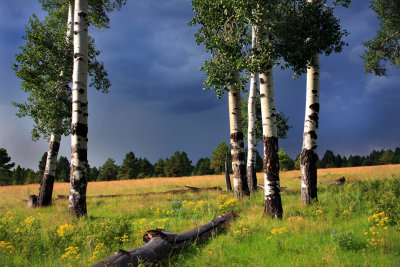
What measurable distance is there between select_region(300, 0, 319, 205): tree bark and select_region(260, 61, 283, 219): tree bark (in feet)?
7.40

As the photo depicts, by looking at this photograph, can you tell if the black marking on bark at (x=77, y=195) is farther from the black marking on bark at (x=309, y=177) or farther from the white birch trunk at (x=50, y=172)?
the black marking on bark at (x=309, y=177)

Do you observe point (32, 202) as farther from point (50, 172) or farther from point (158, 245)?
point (158, 245)

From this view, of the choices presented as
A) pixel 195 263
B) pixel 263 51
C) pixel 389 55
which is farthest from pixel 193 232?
pixel 389 55

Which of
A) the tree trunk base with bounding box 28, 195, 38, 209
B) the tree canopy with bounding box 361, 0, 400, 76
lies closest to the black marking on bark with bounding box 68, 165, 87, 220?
the tree trunk base with bounding box 28, 195, 38, 209

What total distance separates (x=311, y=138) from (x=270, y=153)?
8.54 ft

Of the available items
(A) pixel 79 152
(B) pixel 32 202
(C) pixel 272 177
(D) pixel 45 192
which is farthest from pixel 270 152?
(B) pixel 32 202

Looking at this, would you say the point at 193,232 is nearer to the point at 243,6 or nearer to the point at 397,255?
the point at 397,255

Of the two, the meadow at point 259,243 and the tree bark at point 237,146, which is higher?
the tree bark at point 237,146

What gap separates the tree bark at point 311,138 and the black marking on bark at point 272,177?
2.31m

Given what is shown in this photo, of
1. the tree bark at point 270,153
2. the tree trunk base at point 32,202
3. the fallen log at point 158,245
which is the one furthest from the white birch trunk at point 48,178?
the tree bark at point 270,153

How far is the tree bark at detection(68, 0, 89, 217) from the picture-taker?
31.9 feet

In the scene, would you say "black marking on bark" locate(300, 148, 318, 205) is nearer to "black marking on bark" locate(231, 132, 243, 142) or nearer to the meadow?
the meadow

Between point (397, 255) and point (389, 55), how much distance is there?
59.8 ft

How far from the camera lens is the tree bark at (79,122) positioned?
972 centimetres
